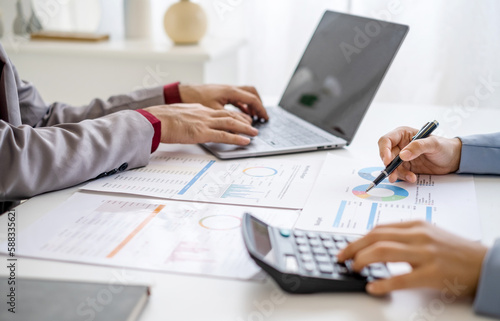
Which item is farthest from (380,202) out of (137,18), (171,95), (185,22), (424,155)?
(137,18)

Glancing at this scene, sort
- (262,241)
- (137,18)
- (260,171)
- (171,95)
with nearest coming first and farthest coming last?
(262,241) < (260,171) < (171,95) < (137,18)

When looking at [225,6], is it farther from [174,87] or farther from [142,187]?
[142,187]

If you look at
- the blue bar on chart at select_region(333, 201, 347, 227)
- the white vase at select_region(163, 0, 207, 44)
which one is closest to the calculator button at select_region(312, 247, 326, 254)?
the blue bar on chart at select_region(333, 201, 347, 227)

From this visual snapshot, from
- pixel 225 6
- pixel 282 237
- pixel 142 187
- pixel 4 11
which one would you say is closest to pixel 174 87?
pixel 142 187

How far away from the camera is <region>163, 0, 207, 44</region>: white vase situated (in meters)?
2.16

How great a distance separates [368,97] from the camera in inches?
43.7

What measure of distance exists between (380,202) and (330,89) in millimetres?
448

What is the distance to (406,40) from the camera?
2244 millimetres

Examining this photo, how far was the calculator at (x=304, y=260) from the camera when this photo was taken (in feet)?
1.94

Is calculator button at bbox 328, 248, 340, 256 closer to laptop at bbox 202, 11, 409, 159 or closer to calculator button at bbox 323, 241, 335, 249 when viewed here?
calculator button at bbox 323, 241, 335, 249

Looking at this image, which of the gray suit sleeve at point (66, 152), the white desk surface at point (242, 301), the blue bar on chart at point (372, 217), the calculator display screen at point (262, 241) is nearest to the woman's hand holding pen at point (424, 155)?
the blue bar on chart at point (372, 217)

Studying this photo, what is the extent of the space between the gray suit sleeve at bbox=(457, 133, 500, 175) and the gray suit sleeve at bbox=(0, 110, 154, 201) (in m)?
0.55

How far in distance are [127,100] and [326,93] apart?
1.44 ft

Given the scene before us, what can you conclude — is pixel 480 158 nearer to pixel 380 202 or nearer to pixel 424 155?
pixel 424 155
